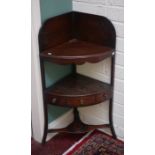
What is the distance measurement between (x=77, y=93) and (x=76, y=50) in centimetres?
28

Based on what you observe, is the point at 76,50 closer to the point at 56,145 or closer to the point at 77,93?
the point at 77,93

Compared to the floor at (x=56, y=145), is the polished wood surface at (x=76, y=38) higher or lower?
higher

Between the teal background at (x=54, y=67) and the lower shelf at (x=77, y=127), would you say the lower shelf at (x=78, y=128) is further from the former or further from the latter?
the teal background at (x=54, y=67)

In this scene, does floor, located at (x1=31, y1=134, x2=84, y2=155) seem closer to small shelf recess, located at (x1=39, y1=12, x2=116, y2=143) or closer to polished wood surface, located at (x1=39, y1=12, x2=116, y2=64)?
small shelf recess, located at (x1=39, y1=12, x2=116, y2=143)

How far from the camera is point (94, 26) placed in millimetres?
1707

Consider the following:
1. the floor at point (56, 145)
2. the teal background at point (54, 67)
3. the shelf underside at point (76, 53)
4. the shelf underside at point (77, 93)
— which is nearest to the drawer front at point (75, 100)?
the shelf underside at point (77, 93)

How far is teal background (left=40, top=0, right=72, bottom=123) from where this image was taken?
1.62m

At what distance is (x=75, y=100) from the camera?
5.44 ft

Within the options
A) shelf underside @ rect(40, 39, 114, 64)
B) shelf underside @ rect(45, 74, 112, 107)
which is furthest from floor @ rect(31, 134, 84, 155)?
shelf underside @ rect(40, 39, 114, 64)

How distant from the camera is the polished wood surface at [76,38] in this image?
1.56m

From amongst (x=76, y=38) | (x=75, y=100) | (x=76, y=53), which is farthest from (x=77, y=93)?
(x=76, y=38)
